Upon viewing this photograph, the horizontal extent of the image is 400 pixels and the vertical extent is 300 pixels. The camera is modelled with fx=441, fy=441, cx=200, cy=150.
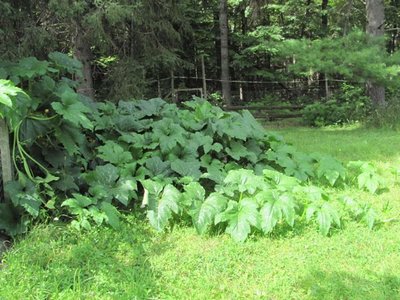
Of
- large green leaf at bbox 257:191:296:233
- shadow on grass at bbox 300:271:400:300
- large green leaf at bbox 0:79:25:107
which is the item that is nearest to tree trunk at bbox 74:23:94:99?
large green leaf at bbox 257:191:296:233

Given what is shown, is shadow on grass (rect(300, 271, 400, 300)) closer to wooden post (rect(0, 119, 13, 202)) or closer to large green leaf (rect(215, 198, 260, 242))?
large green leaf (rect(215, 198, 260, 242))

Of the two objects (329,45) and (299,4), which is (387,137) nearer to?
(329,45)

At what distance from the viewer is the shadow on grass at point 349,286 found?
2.53 m

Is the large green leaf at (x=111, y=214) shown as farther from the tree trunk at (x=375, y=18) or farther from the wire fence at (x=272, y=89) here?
the wire fence at (x=272, y=89)

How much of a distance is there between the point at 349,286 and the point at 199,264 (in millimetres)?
949

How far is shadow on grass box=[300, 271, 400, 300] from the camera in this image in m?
2.53

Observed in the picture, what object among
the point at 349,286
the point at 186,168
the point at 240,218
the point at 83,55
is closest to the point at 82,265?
the point at 240,218

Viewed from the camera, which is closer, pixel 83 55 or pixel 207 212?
pixel 207 212

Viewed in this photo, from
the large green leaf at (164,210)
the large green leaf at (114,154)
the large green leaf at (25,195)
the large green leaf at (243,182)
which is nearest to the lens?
the large green leaf at (25,195)

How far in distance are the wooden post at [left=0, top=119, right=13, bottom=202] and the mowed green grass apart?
0.47 m

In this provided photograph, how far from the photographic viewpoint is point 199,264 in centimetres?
294

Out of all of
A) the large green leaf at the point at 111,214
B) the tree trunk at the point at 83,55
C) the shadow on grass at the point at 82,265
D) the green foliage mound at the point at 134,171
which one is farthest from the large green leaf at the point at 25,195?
the tree trunk at the point at 83,55

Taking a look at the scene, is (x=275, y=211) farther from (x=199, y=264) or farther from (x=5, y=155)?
(x=5, y=155)

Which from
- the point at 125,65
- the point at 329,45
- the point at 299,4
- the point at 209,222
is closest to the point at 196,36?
the point at 299,4
